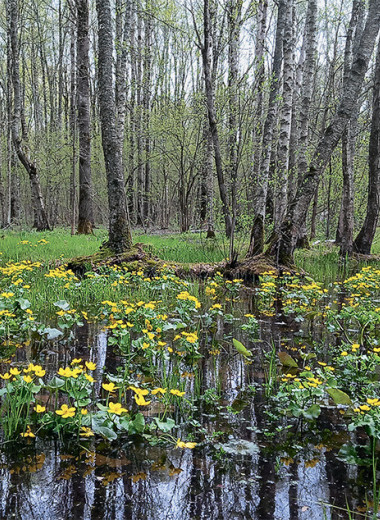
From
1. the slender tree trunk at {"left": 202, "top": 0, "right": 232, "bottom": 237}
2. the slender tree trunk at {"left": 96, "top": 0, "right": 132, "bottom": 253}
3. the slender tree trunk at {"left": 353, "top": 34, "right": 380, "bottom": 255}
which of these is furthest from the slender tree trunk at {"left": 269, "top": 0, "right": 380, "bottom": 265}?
the slender tree trunk at {"left": 96, "top": 0, "right": 132, "bottom": 253}

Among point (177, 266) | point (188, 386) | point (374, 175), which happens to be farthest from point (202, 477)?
point (374, 175)

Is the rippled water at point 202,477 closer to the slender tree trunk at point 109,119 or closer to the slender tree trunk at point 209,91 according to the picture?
the slender tree trunk at point 209,91

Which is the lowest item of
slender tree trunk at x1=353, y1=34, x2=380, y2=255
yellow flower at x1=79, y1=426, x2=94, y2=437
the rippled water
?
the rippled water

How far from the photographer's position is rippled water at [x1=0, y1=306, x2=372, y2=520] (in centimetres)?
157

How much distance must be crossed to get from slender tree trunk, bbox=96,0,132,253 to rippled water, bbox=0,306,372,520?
5397 millimetres

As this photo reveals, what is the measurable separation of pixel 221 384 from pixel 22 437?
1407 millimetres

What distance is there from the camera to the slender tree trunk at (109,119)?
695 cm

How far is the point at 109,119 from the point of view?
698cm

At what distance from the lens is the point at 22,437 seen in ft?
6.52

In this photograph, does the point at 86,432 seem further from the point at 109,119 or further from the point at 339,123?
the point at 339,123

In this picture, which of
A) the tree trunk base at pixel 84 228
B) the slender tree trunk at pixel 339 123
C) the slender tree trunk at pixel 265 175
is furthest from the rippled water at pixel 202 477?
the tree trunk base at pixel 84 228

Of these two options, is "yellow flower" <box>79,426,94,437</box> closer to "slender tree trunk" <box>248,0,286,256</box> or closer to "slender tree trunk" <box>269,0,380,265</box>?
"slender tree trunk" <box>269,0,380,265</box>

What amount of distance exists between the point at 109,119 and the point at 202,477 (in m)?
6.49

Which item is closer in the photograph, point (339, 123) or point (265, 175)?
point (339, 123)
